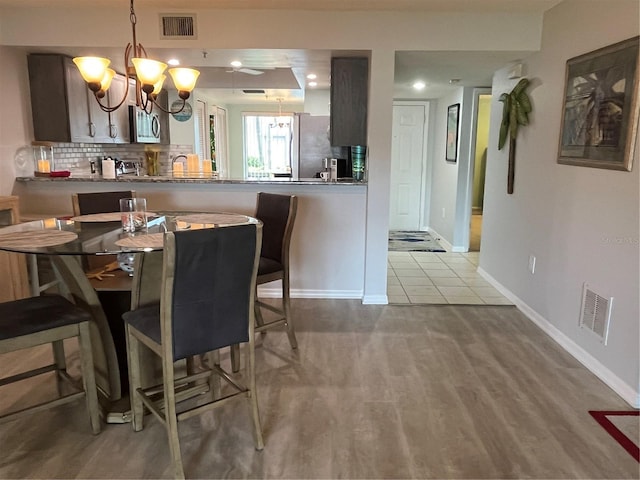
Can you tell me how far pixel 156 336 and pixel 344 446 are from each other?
0.93 m

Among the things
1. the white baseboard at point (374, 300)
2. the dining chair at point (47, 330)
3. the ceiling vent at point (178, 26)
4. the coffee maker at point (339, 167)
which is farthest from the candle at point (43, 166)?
the white baseboard at point (374, 300)

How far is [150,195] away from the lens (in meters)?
3.85

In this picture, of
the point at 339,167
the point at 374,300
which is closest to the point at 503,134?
the point at 339,167

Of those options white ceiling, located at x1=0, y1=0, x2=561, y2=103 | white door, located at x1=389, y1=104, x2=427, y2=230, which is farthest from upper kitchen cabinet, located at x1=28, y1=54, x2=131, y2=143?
white door, located at x1=389, y1=104, x2=427, y2=230

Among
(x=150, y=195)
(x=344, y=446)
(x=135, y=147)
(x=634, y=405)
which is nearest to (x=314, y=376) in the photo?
(x=344, y=446)

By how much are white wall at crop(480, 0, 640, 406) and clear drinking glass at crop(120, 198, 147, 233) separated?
8.15ft

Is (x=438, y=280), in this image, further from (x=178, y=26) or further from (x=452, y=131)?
(x=178, y=26)

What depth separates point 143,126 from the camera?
17.5 feet

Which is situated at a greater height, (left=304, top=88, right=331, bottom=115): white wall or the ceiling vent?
the ceiling vent

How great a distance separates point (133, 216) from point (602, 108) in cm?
266

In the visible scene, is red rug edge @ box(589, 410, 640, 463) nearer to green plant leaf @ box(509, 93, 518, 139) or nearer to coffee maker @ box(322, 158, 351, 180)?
green plant leaf @ box(509, 93, 518, 139)

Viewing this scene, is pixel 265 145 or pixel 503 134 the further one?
pixel 265 145

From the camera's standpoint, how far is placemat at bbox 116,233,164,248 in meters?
1.93

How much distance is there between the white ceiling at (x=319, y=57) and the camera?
3260mm
